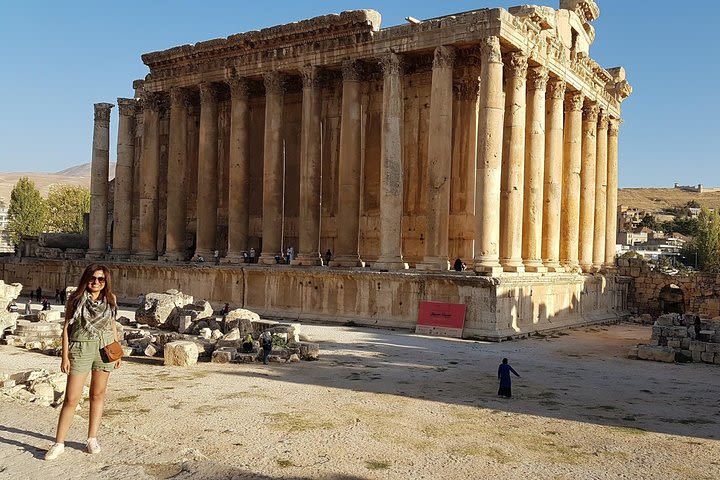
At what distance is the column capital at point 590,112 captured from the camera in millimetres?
30047

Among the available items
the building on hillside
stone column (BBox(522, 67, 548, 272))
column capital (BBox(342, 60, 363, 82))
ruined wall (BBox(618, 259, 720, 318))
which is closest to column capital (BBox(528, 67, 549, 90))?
stone column (BBox(522, 67, 548, 272))

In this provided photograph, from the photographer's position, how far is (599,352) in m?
18.7

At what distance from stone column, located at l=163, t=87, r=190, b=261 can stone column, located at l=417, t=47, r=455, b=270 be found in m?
12.4

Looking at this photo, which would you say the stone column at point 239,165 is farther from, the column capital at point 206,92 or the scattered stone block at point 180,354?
the scattered stone block at point 180,354

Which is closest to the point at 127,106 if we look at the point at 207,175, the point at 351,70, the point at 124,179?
the point at 124,179

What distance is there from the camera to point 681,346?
17688 mm

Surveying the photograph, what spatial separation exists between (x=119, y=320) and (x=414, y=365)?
35.2 feet

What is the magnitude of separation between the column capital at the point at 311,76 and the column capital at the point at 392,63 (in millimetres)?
3082

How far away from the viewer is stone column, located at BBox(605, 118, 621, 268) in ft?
105

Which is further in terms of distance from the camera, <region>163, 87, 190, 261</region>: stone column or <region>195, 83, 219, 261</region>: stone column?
<region>163, 87, 190, 261</region>: stone column

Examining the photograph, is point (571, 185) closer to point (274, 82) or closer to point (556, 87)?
point (556, 87)

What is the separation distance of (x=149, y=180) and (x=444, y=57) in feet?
50.4

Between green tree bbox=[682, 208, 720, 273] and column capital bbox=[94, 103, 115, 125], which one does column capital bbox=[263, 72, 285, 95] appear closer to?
column capital bbox=[94, 103, 115, 125]

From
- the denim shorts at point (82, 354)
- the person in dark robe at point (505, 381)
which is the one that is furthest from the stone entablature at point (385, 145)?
the denim shorts at point (82, 354)
